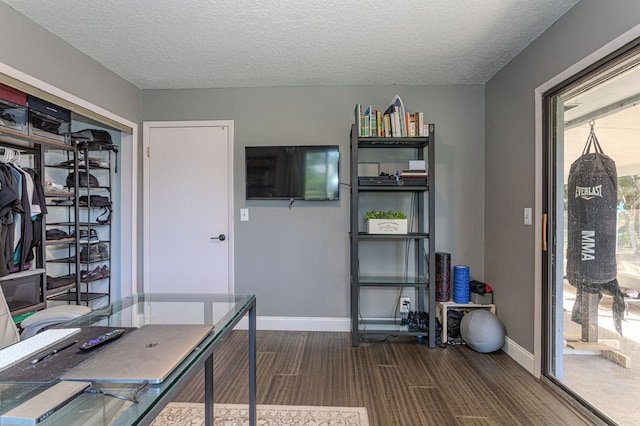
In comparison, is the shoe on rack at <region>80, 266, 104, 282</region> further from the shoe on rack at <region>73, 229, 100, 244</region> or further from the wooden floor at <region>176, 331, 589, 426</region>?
the wooden floor at <region>176, 331, 589, 426</region>

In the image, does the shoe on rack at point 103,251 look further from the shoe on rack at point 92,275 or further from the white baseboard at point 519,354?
the white baseboard at point 519,354

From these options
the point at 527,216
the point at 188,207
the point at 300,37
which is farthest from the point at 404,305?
the point at 300,37

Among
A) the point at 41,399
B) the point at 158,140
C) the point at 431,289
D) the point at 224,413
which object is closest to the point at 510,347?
the point at 431,289

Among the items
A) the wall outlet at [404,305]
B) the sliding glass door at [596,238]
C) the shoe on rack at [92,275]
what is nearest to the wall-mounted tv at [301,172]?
the wall outlet at [404,305]

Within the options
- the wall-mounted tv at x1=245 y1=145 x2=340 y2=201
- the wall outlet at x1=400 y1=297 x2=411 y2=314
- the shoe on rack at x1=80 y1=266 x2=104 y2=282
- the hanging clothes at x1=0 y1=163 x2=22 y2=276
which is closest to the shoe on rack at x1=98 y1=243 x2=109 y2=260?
the shoe on rack at x1=80 y1=266 x2=104 y2=282

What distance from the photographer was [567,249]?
201 centimetres

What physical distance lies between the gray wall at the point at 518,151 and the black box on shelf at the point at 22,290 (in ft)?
12.2

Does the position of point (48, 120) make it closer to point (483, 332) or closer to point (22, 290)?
point (22, 290)

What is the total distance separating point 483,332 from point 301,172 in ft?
7.04

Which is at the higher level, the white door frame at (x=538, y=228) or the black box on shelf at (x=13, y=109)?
the black box on shelf at (x=13, y=109)

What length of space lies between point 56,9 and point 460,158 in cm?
337

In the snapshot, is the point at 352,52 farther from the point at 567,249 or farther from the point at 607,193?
the point at 567,249

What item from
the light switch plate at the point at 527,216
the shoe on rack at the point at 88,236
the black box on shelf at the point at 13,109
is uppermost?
the black box on shelf at the point at 13,109

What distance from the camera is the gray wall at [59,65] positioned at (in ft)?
6.24
